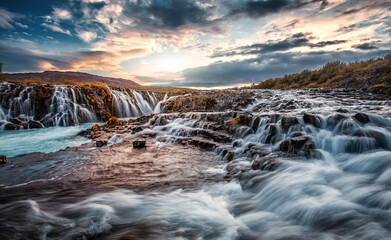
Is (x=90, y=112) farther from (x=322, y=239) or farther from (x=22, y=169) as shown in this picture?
(x=322, y=239)

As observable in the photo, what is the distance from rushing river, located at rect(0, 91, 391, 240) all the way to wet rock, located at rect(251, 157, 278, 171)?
8cm

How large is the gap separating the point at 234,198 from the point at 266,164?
1576 millimetres

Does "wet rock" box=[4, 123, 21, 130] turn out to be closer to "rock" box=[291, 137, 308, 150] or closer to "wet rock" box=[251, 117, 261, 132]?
→ "wet rock" box=[251, 117, 261, 132]

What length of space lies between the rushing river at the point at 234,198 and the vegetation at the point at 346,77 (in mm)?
13148

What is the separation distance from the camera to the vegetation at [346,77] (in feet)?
50.2

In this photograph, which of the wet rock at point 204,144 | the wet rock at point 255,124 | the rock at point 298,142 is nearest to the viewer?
the rock at point 298,142

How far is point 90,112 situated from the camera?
17.0 m

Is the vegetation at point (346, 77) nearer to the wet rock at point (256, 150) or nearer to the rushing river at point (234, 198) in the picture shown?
the rushing river at point (234, 198)

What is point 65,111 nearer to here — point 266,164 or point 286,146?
point 266,164

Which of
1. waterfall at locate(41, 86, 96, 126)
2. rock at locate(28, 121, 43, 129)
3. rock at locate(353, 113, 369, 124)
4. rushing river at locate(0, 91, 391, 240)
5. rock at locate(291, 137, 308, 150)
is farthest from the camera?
waterfall at locate(41, 86, 96, 126)

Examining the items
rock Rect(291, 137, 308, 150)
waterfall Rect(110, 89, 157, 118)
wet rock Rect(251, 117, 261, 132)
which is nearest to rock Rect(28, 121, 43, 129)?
waterfall Rect(110, 89, 157, 118)

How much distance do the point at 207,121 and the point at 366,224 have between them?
7.82 metres

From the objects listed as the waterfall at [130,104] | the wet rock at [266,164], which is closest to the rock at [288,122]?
the wet rock at [266,164]

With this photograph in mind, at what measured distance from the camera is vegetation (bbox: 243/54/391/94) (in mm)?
15302
